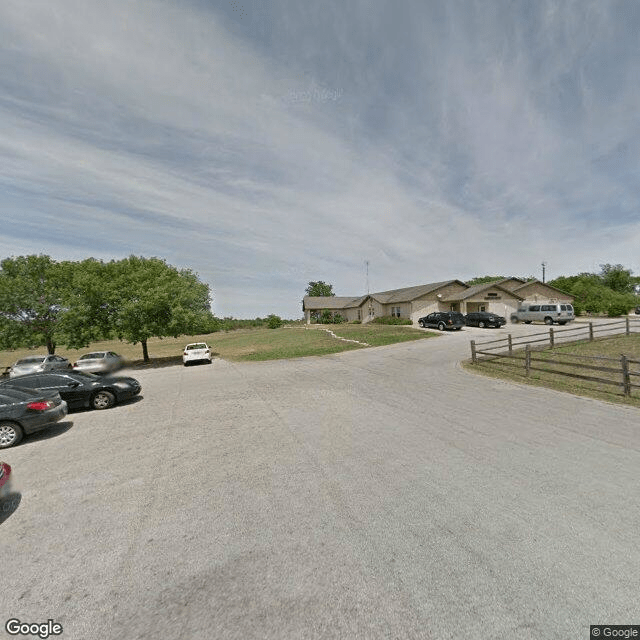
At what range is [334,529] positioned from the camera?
3.42 meters

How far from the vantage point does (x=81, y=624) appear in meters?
2.40

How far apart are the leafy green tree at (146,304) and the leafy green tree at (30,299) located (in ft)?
16.7

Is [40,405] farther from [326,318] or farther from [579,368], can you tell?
[326,318]

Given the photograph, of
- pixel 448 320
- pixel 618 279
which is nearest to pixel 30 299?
pixel 448 320

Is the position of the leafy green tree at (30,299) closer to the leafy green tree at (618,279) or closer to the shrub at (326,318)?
the shrub at (326,318)

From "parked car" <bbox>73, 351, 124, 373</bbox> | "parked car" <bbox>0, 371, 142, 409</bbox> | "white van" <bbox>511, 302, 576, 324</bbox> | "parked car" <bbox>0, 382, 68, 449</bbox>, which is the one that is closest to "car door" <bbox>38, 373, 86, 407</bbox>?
"parked car" <bbox>0, 371, 142, 409</bbox>

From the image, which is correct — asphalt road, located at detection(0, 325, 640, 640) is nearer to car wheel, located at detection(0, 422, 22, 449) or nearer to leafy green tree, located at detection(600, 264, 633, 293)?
car wheel, located at detection(0, 422, 22, 449)

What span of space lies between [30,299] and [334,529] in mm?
31494

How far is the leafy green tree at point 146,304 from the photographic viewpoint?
66.9 ft

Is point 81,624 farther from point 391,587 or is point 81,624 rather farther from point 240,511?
point 391,587

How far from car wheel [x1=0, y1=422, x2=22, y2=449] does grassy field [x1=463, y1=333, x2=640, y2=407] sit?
13.8 meters

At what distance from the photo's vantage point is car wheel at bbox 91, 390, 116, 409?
9792 mm

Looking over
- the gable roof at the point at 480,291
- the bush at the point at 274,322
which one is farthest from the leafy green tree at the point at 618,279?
the bush at the point at 274,322

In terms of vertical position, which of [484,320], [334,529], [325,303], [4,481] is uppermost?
[325,303]
